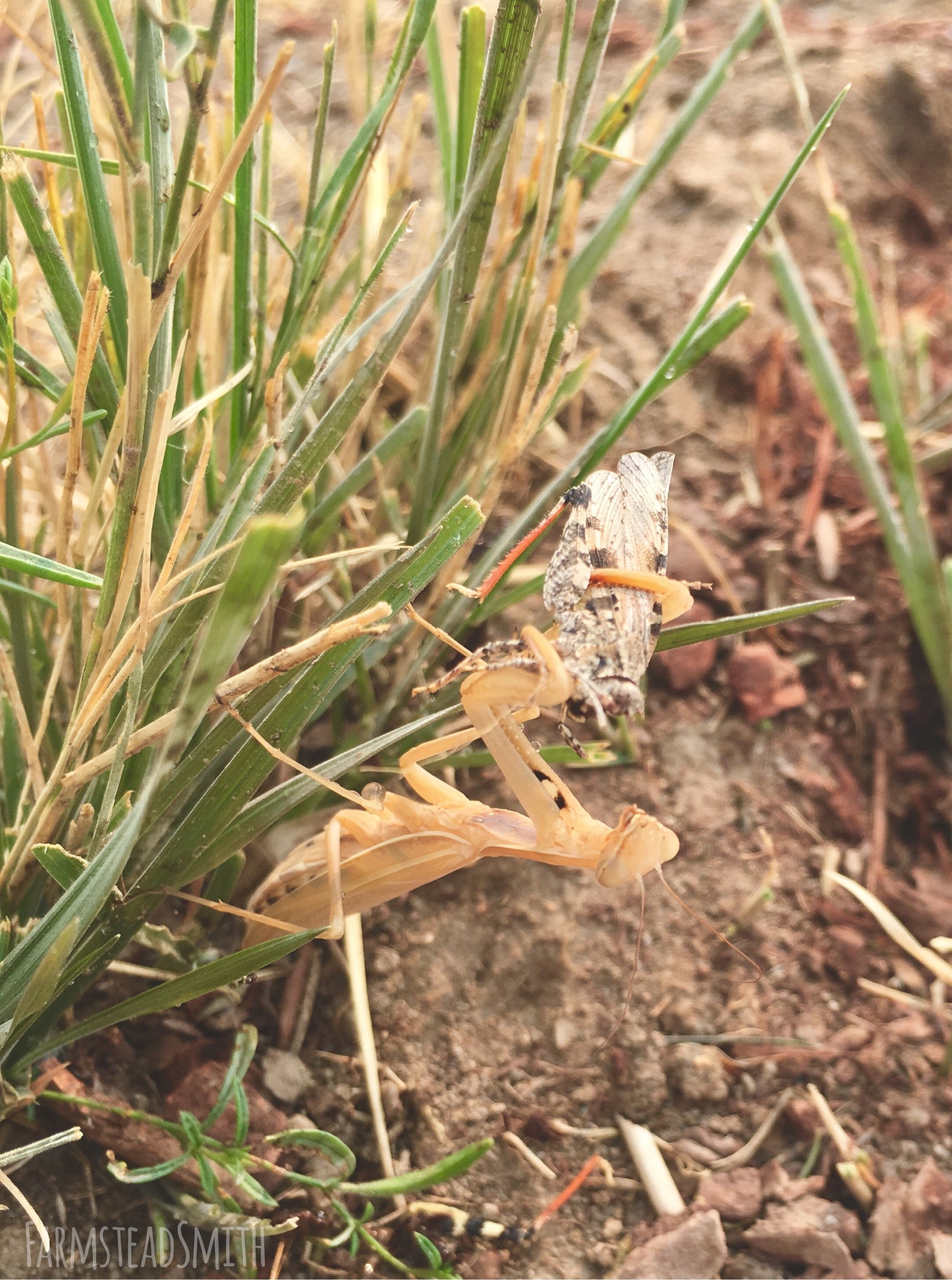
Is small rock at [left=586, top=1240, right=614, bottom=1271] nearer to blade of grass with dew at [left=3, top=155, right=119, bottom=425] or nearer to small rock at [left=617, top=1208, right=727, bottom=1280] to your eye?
small rock at [left=617, top=1208, right=727, bottom=1280]

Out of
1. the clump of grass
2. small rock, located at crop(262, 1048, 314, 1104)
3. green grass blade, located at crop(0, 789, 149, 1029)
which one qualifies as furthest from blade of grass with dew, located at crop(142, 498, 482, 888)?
small rock, located at crop(262, 1048, 314, 1104)

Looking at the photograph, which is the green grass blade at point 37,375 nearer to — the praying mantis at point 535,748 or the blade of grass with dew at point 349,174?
the blade of grass with dew at point 349,174

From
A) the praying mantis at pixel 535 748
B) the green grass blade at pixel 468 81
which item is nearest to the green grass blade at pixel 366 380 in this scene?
the green grass blade at pixel 468 81

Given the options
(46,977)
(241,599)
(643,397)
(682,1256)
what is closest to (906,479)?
(643,397)

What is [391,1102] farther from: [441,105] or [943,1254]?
[441,105]

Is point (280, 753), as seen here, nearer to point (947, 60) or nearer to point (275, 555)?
point (275, 555)

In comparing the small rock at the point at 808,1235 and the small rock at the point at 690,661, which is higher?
the small rock at the point at 690,661

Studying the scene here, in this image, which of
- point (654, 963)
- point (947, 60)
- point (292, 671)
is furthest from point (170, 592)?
point (947, 60)

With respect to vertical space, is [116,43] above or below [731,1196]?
above
